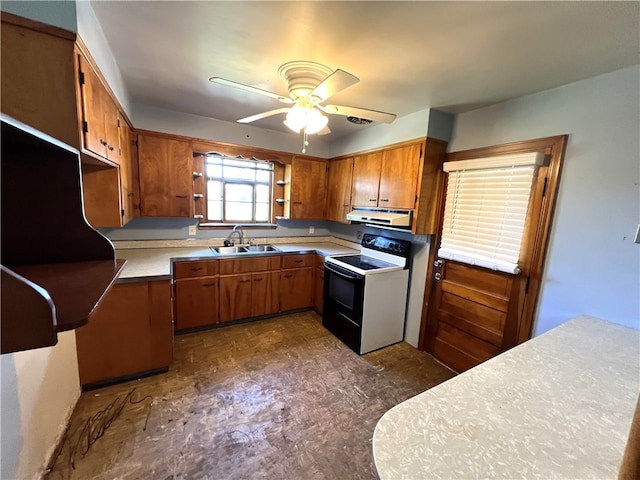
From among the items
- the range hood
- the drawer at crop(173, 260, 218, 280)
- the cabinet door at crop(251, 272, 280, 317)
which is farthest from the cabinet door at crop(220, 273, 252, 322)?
the range hood

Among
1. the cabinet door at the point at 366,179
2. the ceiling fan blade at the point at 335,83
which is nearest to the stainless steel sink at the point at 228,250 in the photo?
the cabinet door at the point at 366,179

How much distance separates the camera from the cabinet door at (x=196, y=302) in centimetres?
284

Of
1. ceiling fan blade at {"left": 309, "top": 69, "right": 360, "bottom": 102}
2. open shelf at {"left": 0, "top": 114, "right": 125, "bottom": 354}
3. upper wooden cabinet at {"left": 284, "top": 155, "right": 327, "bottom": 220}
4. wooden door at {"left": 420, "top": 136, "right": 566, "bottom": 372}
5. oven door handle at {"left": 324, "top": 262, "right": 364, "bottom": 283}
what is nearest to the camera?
open shelf at {"left": 0, "top": 114, "right": 125, "bottom": 354}

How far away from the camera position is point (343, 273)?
2885mm

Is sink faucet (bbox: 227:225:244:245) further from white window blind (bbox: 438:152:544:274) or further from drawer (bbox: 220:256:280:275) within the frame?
white window blind (bbox: 438:152:544:274)

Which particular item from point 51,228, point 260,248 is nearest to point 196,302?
point 260,248

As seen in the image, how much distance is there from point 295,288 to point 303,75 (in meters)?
2.43

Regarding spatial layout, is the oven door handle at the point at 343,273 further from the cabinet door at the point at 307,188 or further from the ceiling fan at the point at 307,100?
the ceiling fan at the point at 307,100

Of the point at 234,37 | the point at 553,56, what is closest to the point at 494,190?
the point at 553,56

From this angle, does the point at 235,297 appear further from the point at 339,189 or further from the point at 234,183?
the point at 339,189

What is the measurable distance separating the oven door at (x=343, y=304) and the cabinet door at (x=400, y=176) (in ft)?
2.82

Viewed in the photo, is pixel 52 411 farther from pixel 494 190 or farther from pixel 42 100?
pixel 494 190

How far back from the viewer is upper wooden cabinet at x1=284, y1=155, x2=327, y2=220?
3662 millimetres

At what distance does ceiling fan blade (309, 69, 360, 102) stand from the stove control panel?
1.81m
